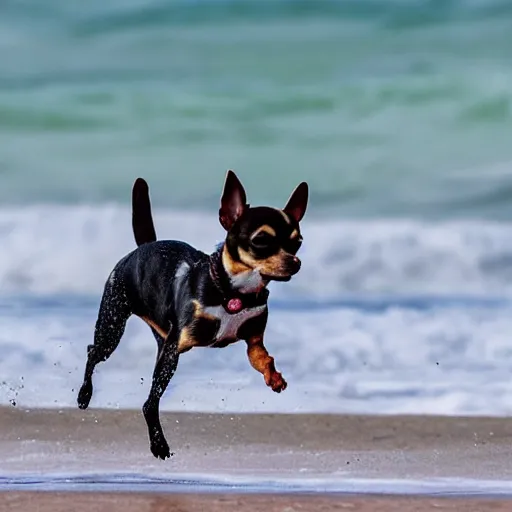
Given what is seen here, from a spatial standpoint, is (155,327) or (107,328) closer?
(155,327)

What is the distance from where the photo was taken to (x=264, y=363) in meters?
7.99

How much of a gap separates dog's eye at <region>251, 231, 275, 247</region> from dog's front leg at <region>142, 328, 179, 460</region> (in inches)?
27.2

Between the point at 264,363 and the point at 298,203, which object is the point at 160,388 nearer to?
the point at 264,363

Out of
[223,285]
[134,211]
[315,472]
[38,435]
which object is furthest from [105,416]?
[223,285]

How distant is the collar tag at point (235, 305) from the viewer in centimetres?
789

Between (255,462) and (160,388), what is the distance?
4.32m

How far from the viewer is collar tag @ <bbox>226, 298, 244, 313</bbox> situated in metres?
7.89

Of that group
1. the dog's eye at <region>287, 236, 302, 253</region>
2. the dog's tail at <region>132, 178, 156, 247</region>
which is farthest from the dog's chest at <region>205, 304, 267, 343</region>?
the dog's tail at <region>132, 178, 156, 247</region>

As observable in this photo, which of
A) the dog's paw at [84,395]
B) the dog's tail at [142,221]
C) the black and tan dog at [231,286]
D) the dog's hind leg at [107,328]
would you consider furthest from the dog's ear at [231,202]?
the dog's paw at [84,395]

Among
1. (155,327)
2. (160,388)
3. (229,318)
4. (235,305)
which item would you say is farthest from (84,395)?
(235,305)

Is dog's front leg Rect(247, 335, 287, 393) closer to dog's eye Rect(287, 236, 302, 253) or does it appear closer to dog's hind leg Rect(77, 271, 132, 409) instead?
dog's eye Rect(287, 236, 302, 253)

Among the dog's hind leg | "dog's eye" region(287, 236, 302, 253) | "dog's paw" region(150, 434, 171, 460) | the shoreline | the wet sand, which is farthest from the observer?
the shoreline

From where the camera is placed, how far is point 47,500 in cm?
977

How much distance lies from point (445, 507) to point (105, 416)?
6047 mm
